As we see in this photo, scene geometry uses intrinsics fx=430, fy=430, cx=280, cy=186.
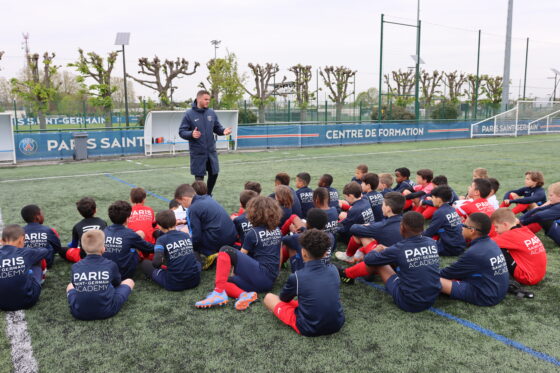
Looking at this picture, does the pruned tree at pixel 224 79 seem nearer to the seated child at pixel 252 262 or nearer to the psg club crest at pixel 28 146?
the psg club crest at pixel 28 146

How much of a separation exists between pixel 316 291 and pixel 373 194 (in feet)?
10.4

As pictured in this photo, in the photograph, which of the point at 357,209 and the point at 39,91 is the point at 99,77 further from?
the point at 357,209

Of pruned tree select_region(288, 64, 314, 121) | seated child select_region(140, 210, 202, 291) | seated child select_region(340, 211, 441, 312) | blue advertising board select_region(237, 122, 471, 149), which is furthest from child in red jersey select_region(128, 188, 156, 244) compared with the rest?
pruned tree select_region(288, 64, 314, 121)

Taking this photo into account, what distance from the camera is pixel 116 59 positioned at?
2925cm

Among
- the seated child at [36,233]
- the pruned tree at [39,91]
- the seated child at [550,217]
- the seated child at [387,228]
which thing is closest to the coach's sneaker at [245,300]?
the seated child at [387,228]

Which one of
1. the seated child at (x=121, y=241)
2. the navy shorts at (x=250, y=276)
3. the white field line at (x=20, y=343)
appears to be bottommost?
the white field line at (x=20, y=343)

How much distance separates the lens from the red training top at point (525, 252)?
14.7 feet

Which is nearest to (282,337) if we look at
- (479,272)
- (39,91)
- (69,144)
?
(479,272)

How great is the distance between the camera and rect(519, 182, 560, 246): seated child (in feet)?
18.0

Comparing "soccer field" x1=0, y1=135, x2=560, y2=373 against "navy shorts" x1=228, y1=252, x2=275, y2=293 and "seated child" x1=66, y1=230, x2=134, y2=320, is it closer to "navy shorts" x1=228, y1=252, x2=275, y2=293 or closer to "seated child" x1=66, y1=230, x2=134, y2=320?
"seated child" x1=66, y1=230, x2=134, y2=320

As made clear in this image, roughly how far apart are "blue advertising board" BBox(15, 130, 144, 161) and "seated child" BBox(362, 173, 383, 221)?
14.6m

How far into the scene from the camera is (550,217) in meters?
5.54

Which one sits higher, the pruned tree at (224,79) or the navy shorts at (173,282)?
the pruned tree at (224,79)

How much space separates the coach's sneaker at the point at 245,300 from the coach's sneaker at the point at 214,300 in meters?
0.14
